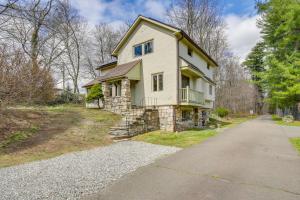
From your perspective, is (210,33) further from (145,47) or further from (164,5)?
(145,47)

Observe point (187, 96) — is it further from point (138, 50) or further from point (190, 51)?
point (138, 50)

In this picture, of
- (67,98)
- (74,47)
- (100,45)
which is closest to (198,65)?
(67,98)

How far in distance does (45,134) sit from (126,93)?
671cm

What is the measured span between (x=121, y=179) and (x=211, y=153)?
4072mm

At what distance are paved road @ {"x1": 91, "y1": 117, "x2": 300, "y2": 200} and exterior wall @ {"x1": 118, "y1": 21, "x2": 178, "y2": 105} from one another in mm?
7540

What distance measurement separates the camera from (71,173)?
5684 millimetres

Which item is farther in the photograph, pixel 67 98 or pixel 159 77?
pixel 67 98

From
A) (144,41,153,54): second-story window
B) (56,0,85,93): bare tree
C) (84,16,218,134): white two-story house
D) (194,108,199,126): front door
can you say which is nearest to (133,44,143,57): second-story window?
(84,16,218,134): white two-story house

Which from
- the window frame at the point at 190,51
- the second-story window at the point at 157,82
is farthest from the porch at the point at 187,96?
the window frame at the point at 190,51

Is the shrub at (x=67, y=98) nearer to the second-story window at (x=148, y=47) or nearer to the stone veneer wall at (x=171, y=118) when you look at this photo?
the second-story window at (x=148, y=47)

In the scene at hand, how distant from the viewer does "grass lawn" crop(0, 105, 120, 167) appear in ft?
26.5

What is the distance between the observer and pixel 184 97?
1464 centimetres

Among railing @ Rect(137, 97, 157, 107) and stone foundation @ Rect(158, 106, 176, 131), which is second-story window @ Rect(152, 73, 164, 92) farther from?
stone foundation @ Rect(158, 106, 176, 131)

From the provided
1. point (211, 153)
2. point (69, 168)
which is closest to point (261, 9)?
point (211, 153)
